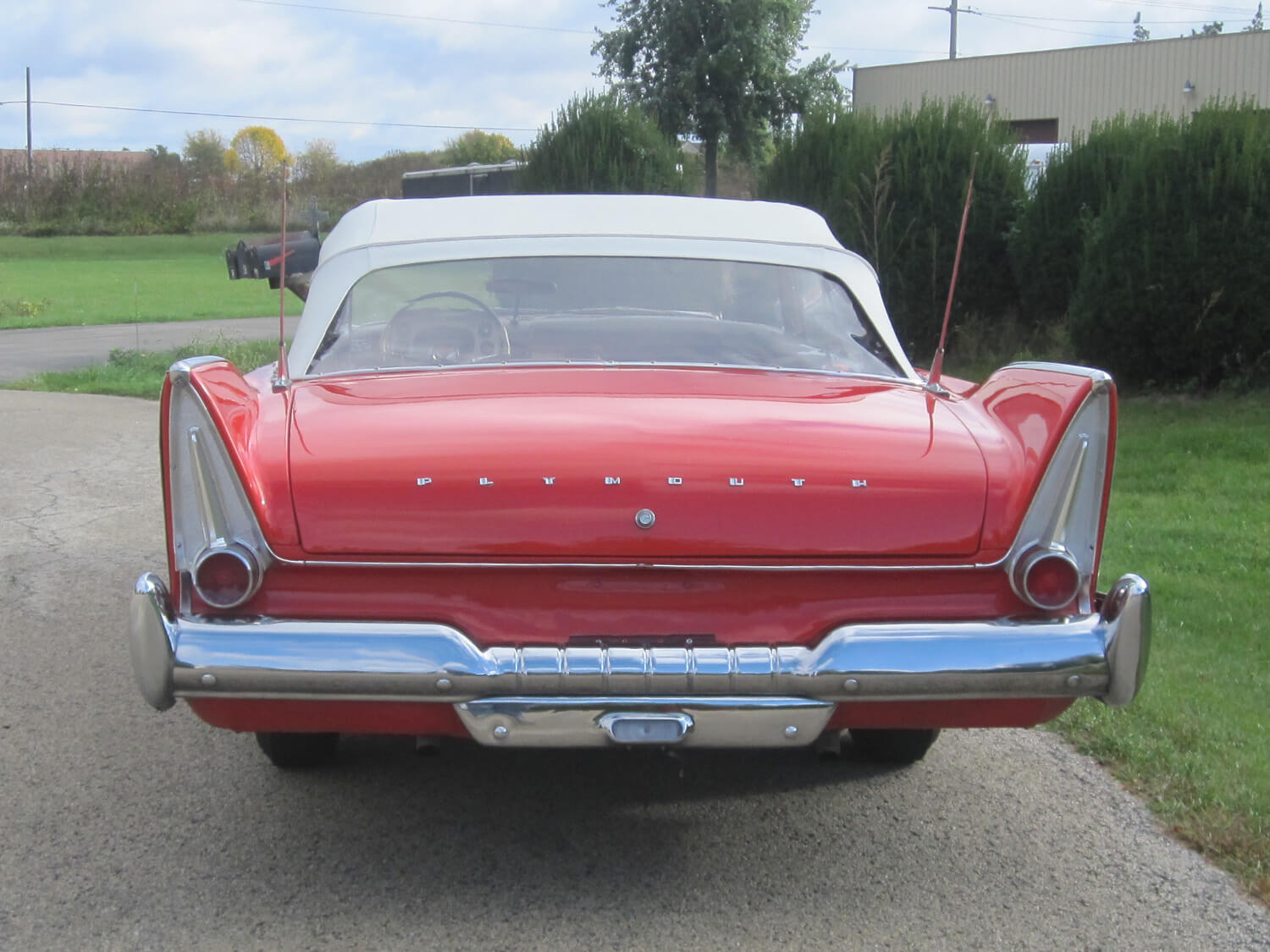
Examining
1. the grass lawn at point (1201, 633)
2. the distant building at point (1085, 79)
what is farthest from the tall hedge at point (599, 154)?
the distant building at point (1085, 79)

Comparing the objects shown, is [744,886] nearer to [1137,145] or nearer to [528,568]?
[528,568]

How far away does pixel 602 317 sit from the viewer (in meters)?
4.09

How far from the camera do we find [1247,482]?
807 centimetres

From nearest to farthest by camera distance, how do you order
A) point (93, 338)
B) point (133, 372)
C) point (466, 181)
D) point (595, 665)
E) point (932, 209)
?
point (595, 665), point (932, 209), point (133, 372), point (93, 338), point (466, 181)

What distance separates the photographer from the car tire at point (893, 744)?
3.90 m

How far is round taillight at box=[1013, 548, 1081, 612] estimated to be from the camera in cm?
291

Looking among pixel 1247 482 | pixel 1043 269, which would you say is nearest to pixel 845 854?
pixel 1247 482

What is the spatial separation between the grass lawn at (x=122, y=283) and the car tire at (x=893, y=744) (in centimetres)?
1843

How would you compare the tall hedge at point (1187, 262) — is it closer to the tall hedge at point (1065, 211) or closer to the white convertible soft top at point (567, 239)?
the tall hedge at point (1065, 211)

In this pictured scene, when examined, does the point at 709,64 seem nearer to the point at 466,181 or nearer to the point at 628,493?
the point at 466,181

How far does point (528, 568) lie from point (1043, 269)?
33.3 feet

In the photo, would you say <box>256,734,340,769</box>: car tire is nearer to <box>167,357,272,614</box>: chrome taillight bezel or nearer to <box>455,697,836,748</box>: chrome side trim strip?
<box>167,357,272,614</box>: chrome taillight bezel

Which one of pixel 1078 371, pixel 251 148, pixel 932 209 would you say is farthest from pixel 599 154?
pixel 251 148

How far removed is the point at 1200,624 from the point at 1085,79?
31286 mm
